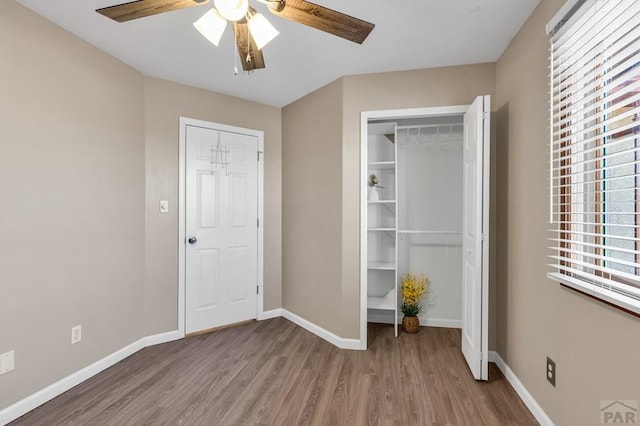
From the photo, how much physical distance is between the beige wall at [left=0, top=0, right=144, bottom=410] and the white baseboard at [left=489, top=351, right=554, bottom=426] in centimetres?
309

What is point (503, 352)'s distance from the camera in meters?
2.51

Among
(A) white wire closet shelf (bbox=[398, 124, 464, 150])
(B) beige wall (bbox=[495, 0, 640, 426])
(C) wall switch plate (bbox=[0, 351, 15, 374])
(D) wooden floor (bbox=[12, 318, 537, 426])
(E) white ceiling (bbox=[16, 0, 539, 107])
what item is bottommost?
(D) wooden floor (bbox=[12, 318, 537, 426])

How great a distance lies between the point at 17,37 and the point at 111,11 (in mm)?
1092

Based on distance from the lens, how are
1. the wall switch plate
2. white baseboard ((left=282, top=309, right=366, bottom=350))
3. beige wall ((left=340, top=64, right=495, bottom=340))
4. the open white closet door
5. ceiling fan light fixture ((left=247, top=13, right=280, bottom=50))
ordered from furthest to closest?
white baseboard ((left=282, top=309, right=366, bottom=350)) < beige wall ((left=340, top=64, right=495, bottom=340)) < the open white closet door < the wall switch plate < ceiling fan light fixture ((left=247, top=13, right=280, bottom=50))

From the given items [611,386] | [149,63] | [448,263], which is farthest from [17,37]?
[448,263]

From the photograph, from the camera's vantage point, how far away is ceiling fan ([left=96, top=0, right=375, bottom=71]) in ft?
4.54

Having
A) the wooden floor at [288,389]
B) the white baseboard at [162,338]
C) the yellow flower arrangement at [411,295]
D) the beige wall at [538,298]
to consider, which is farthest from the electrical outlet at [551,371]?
the white baseboard at [162,338]

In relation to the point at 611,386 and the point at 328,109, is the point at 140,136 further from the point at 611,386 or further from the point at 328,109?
the point at 611,386

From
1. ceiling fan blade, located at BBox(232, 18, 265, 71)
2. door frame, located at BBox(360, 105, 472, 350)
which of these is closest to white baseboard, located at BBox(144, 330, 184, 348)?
door frame, located at BBox(360, 105, 472, 350)

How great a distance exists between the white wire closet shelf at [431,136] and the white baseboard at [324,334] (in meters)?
2.13

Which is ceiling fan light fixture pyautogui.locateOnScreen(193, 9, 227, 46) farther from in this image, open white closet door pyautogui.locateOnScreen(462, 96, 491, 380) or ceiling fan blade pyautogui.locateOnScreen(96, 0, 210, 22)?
open white closet door pyautogui.locateOnScreen(462, 96, 491, 380)

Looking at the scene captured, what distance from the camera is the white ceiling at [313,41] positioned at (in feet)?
6.53

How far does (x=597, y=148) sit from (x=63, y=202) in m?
3.16

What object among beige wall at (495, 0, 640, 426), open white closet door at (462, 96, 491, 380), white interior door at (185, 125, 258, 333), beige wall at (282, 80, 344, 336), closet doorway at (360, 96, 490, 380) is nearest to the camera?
beige wall at (495, 0, 640, 426)
